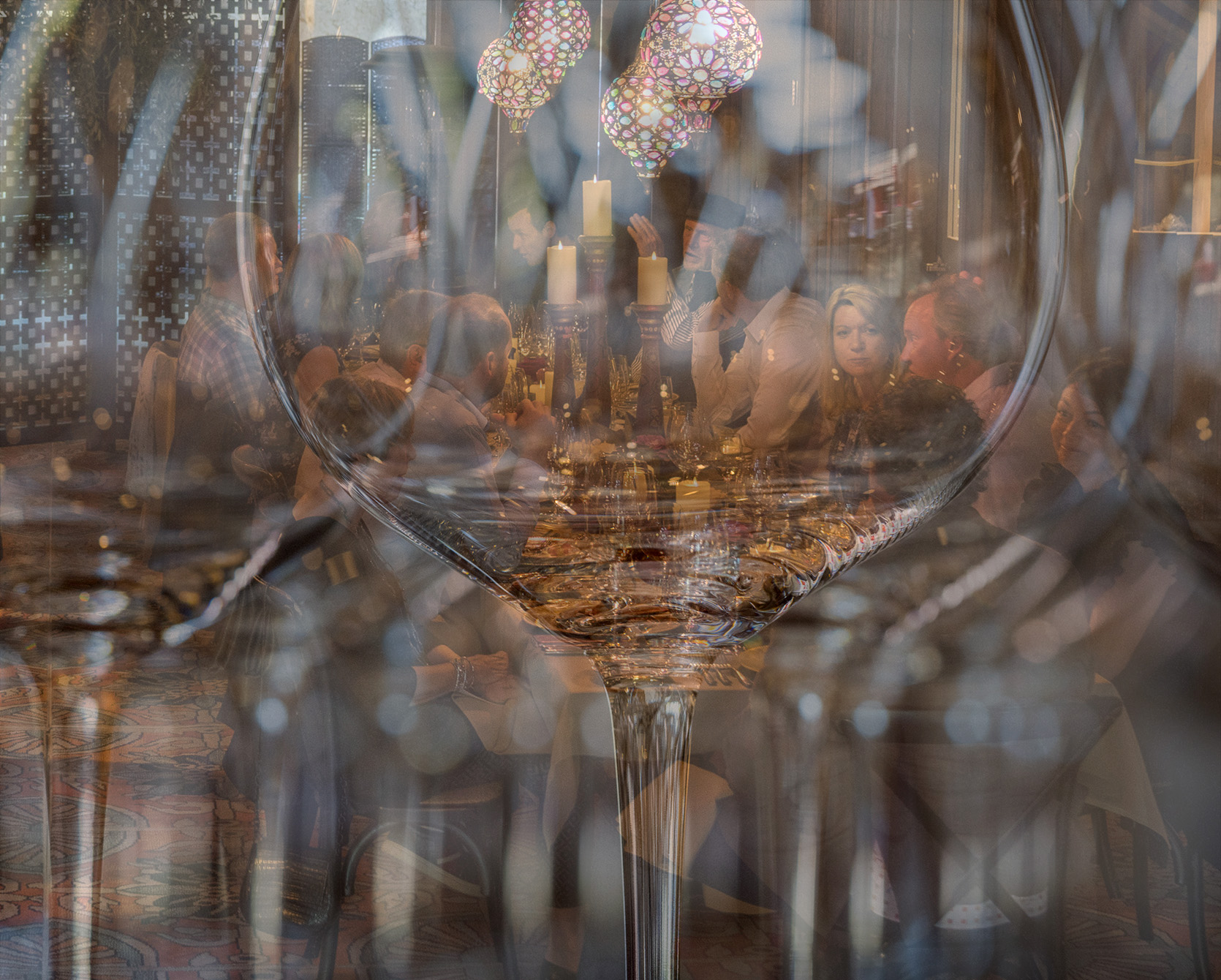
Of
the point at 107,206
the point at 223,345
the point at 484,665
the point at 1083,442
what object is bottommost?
the point at 484,665

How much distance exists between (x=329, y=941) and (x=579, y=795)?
213 mm

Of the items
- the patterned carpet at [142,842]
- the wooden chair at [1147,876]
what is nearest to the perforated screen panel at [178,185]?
the patterned carpet at [142,842]

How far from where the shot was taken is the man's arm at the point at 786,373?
7 cm

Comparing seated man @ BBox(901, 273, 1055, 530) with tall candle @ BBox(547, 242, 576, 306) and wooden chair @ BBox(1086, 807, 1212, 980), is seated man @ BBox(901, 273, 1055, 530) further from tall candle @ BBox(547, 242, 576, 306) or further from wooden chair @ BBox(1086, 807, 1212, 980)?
wooden chair @ BBox(1086, 807, 1212, 980)

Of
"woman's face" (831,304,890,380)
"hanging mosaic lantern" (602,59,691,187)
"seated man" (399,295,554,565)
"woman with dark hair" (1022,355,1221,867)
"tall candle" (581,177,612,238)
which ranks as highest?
"hanging mosaic lantern" (602,59,691,187)

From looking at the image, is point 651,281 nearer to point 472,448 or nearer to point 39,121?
point 472,448

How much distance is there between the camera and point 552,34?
0.23 ft

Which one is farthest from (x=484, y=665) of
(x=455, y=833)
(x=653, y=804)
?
(x=653, y=804)

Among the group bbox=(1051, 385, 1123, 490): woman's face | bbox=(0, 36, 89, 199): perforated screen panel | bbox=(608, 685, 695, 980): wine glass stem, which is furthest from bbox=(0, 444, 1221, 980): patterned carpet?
bbox=(608, 685, 695, 980): wine glass stem

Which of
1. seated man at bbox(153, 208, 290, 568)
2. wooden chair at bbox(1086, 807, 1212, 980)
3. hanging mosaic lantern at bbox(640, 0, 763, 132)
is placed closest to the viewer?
hanging mosaic lantern at bbox(640, 0, 763, 132)

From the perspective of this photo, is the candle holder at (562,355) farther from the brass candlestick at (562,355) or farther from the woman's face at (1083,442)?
the woman's face at (1083,442)

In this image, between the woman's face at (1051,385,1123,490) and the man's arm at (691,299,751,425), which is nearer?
the man's arm at (691,299,751,425)

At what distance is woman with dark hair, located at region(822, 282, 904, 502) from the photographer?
71 millimetres

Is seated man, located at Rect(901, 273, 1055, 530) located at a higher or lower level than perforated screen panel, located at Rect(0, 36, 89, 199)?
lower
